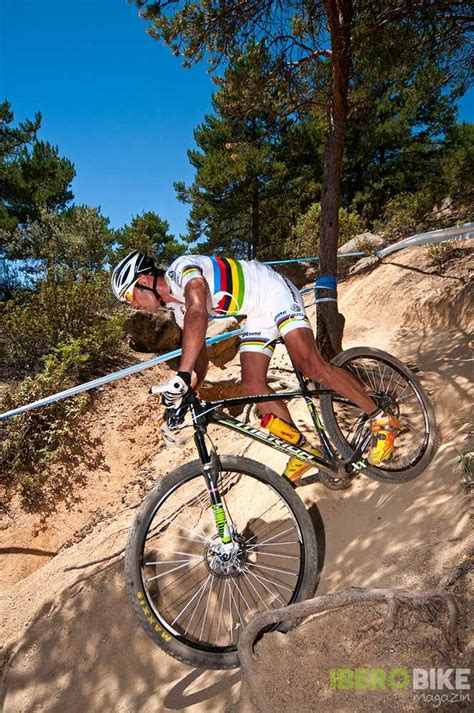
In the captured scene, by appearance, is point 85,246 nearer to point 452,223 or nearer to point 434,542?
point 452,223

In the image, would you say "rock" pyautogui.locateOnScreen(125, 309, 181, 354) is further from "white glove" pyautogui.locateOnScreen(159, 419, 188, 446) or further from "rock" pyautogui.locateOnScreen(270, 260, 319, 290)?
"white glove" pyautogui.locateOnScreen(159, 419, 188, 446)

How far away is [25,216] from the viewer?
2316 centimetres

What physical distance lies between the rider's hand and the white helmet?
950 mm

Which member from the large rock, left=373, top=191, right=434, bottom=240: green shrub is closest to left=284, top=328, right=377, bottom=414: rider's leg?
the large rock

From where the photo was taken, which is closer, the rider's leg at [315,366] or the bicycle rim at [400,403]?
the rider's leg at [315,366]

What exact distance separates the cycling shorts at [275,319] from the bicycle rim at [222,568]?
3.45 feet

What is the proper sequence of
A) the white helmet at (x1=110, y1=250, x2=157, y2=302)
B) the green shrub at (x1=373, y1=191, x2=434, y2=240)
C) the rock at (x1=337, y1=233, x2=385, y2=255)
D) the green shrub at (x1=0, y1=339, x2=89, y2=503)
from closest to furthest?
1. the white helmet at (x1=110, y1=250, x2=157, y2=302)
2. the green shrub at (x1=0, y1=339, x2=89, y2=503)
3. the rock at (x1=337, y1=233, x2=385, y2=255)
4. the green shrub at (x1=373, y1=191, x2=434, y2=240)

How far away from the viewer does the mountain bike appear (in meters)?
2.36

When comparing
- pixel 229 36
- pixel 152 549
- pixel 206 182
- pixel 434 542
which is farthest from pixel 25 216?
pixel 434 542

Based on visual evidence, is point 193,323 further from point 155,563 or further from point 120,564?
point 120,564

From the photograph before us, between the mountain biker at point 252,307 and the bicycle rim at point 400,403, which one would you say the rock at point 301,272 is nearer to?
the bicycle rim at point 400,403

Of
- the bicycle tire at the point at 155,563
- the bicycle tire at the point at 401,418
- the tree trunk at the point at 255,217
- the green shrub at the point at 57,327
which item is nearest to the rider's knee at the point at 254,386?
the bicycle tire at the point at 401,418

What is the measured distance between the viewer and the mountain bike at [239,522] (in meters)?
2.36

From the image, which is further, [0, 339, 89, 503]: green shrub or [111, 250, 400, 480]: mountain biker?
[0, 339, 89, 503]: green shrub
